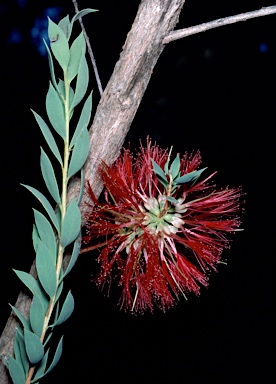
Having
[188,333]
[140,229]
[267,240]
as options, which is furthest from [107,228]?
[267,240]

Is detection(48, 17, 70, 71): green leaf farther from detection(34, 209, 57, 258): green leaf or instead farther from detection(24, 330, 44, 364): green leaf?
detection(24, 330, 44, 364): green leaf

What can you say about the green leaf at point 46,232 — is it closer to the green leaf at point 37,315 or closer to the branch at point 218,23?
the green leaf at point 37,315

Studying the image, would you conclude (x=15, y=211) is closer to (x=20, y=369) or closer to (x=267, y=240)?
(x=267, y=240)

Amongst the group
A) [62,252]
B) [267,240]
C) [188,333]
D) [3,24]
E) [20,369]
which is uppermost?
[3,24]

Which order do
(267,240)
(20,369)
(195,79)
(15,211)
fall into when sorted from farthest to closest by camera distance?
1. (267,240)
2. (195,79)
3. (15,211)
4. (20,369)

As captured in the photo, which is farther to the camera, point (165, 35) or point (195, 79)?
point (195, 79)

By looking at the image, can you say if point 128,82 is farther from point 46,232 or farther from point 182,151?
point 182,151

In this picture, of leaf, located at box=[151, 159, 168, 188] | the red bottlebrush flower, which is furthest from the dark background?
leaf, located at box=[151, 159, 168, 188]
